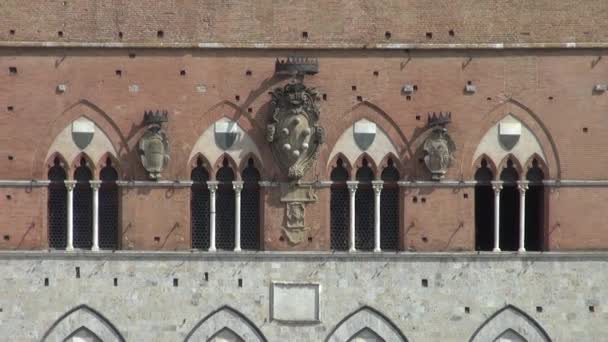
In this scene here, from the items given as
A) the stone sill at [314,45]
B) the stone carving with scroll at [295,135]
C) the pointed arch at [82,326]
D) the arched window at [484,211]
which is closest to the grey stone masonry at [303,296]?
the pointed arch at [82,326]

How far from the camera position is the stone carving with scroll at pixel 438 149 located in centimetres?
3509

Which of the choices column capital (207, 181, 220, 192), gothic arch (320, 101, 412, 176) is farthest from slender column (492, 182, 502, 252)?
column capital (207, 181, 220, 192)

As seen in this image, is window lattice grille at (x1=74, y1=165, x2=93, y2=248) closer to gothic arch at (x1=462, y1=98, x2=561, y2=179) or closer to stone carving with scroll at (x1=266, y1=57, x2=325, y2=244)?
stone carving with scroll at (x1=266, y1=57, x2=325, y2=244)

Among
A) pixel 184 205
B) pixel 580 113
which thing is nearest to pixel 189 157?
pixel 184 205

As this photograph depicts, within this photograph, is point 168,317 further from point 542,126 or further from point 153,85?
point 542,126

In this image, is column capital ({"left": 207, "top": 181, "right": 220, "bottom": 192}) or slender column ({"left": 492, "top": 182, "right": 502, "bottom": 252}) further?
slender column ({"left": 492, "top": 182, "right": 502, "bottom": 252})

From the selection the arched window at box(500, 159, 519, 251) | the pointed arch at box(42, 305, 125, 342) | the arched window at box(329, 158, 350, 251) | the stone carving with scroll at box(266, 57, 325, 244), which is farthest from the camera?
the arched window at box(500, 159, 519, 251)

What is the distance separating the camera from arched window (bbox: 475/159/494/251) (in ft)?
116

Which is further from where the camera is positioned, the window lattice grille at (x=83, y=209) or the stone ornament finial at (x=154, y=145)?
the window lattice grille at (x=83, y=209)

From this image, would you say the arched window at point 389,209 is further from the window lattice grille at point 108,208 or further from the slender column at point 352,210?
the window lattice grille at point 108,208

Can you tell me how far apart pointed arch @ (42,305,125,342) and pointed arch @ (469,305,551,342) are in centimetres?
595

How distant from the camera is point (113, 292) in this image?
34.9 meters

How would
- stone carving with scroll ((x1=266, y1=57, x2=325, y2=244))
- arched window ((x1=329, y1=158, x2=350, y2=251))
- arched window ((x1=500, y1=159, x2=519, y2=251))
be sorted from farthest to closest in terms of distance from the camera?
arched window ((x1=500, y1=159, x2=519, y2=251)) → arched window ((x1=329, y1=158, x2=350, y2=251)) → stone carving with scroll ((x1=266, y1=57, x2=325, y2=244))

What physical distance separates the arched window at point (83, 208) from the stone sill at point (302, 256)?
39 centimetres
